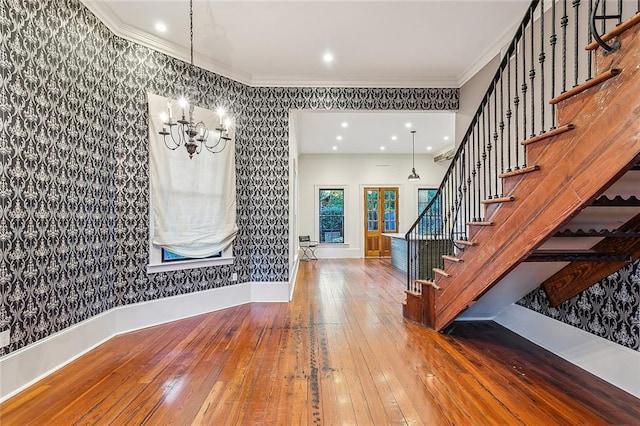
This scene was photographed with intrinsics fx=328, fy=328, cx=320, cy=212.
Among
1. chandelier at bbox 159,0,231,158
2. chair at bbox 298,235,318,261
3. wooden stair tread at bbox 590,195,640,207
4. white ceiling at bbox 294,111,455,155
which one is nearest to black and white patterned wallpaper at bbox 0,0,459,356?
chandelier at bbox 159,0,231,158

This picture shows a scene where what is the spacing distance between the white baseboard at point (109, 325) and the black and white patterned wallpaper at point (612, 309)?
348 cm

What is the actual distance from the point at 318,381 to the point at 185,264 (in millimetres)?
2485

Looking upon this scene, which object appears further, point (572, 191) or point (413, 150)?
point (413, 150)

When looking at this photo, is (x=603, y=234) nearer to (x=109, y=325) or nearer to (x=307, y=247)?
(x=109, y=325)

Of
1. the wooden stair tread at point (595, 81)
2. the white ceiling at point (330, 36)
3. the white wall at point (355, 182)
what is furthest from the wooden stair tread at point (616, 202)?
the white wall at point (355, 182)

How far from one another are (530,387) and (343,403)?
56.7 inches

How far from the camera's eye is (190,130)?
292 cm

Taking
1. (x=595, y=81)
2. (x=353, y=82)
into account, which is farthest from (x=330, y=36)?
(x=595, y=81)

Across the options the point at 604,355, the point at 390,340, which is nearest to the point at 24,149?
the point at 390,340

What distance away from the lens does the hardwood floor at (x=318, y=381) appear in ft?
7.05

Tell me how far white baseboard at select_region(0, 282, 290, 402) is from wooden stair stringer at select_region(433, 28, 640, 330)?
10.9 ft

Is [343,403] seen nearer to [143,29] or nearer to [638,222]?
[638,222]

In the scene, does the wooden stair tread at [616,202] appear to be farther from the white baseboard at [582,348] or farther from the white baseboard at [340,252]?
the white baseboard at [340,252]

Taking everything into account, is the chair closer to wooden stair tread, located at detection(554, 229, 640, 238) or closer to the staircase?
the staircase
